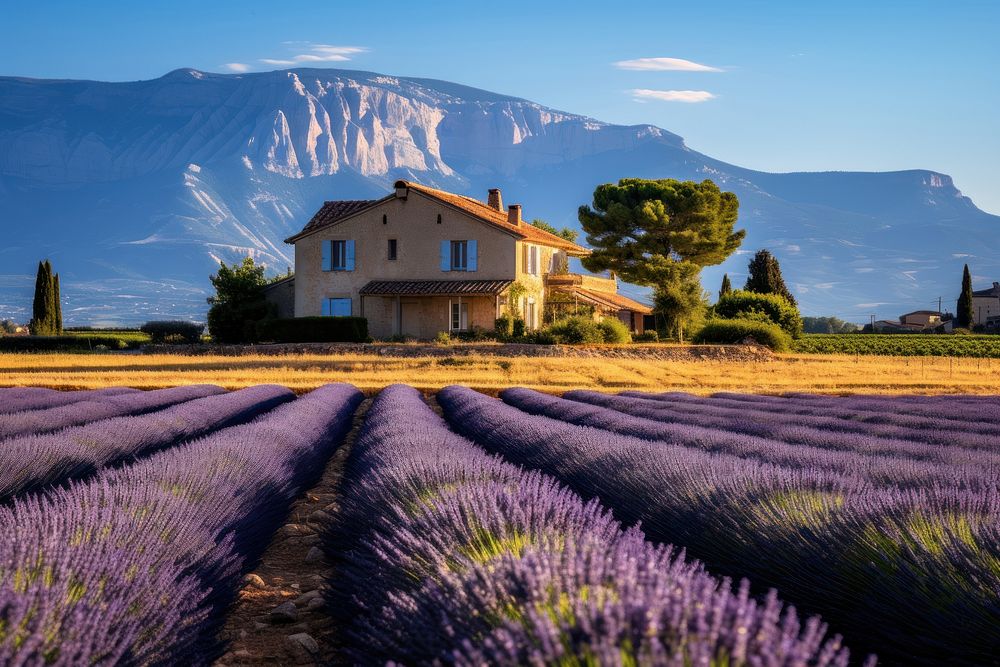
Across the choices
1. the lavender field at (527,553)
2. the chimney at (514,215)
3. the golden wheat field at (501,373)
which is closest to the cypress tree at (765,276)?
the chimney at (514,215)

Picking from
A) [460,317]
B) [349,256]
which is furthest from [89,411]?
[349,256]

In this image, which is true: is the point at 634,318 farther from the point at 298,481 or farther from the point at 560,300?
the point at 298,481

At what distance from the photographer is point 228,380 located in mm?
20016

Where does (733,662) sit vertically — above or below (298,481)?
above

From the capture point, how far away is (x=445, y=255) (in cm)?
3484

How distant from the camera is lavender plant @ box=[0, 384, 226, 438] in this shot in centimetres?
795

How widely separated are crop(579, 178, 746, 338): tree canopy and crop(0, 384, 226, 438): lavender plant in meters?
30.0

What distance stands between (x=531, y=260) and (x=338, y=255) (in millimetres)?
7135

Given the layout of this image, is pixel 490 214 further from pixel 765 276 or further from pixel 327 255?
pixel 765 276

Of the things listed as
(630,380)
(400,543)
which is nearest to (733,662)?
(400,543)

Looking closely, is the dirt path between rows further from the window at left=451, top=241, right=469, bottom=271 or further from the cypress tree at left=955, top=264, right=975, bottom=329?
the cypress tree at left=955, top=264, right=975, bottom=329

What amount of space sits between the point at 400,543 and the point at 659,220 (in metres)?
41.5

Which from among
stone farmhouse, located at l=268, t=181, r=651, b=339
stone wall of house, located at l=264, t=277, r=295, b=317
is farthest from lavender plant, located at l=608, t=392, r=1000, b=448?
stone wall of house, located at l=264, t=277, r=295, b=317

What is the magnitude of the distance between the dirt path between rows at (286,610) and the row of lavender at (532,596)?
9.0 inches
